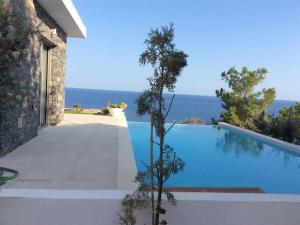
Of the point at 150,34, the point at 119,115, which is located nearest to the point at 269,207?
the point at 150,34

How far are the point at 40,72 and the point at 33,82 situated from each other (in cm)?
101

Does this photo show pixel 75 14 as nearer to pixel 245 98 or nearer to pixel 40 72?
pixel 40 72

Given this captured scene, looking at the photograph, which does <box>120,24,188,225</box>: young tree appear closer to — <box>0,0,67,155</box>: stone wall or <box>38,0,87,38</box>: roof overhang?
<box>0,0,67,155</box>: stone wall

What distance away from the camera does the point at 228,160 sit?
950 cm

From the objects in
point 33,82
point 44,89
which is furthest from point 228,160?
point 44,89

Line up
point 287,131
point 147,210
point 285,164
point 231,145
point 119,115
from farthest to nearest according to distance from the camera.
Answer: point 119,115 < point 287,131 < point 231,145 < point 285,164 < point 147,210

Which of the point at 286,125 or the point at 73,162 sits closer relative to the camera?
the point at 73,162

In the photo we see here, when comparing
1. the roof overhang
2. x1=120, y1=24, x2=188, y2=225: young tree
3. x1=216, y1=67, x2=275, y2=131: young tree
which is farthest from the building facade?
x1=216, y1=67, x2=275, y2=131: young tree

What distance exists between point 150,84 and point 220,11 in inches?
740

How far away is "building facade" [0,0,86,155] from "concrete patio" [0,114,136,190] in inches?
16.8

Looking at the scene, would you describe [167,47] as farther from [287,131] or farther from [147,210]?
[287,131]

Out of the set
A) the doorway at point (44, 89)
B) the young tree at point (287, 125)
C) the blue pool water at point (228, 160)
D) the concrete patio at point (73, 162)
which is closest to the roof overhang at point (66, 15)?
the doorway at point (44, 89)

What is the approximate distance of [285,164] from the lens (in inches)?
376

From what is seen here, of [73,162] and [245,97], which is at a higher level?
[245,97]
